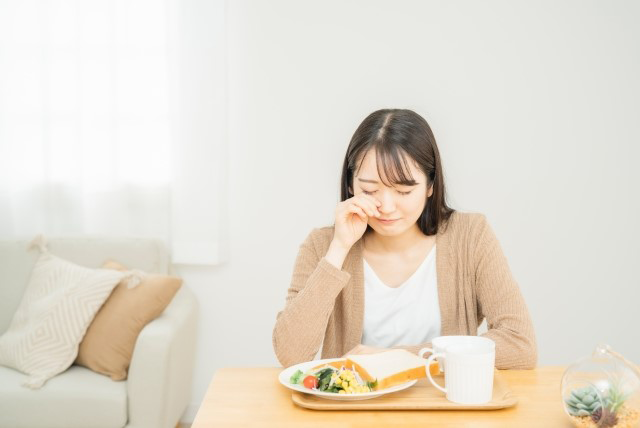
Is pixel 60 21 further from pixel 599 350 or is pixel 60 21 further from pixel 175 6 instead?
pixel 599 350

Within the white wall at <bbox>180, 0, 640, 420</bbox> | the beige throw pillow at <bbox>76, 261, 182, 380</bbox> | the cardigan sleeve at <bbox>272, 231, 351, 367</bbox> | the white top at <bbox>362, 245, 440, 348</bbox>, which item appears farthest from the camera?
the white wall at <bbox>180, 0, 640, 420</bbox>

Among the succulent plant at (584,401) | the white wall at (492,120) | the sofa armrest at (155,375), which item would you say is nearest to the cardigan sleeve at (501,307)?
the succulent plant at (584,401)

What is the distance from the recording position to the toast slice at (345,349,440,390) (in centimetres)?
119

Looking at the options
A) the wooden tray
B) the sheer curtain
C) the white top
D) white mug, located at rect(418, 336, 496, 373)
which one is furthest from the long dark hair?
the sheer curtain

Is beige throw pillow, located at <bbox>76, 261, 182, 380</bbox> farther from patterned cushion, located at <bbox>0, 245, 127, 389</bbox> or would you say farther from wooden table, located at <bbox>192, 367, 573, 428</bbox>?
wooden table, located at <bbox>192, 367, 573, 428</bbox>

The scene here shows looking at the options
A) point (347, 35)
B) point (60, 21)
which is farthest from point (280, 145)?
point (60, 21)

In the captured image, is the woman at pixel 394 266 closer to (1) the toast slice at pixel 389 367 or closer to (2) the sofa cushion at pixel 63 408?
(1) the toast slice at pixel 389 367

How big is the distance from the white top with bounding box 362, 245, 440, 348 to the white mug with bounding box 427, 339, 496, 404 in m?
0.58

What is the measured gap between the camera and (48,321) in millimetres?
2508

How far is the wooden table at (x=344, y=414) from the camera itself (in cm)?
110

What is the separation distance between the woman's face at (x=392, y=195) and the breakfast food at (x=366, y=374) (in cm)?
45

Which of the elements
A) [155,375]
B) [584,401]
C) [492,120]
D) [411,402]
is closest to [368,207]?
[411,402]

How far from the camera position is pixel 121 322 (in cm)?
246

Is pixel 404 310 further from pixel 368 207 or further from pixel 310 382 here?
pixel 310 382
